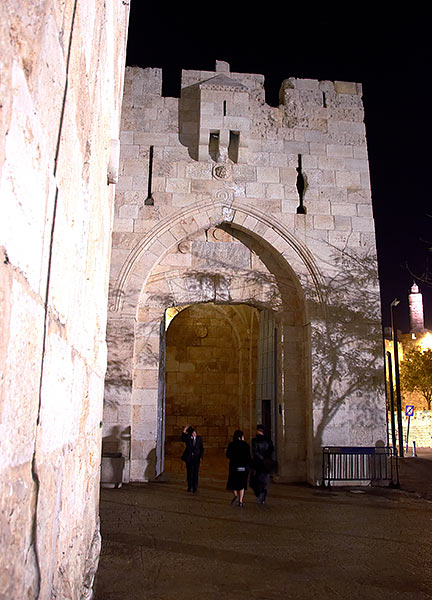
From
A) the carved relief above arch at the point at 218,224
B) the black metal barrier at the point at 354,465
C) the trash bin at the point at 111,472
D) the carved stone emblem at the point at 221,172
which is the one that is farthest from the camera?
the carved stone emblem at the point at 221,172

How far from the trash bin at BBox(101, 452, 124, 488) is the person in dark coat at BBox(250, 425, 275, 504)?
7.16 ft

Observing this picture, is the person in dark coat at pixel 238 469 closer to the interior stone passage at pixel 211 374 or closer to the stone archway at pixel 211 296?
the stone archway at pixel 211 296

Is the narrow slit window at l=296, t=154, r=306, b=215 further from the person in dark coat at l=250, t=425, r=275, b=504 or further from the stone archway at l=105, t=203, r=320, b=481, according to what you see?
the person in dark coat at l=250, t=425, r=275, b=504

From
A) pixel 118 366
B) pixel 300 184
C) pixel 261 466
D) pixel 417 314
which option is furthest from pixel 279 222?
pixel 417 314

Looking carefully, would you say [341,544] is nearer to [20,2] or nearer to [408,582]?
[408,582]

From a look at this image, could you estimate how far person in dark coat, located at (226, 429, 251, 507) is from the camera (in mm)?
7008

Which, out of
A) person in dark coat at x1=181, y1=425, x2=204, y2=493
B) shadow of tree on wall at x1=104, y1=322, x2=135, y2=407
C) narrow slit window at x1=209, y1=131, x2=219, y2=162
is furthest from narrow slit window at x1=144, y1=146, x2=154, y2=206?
person in dark coat at x1=181, y1=425, x2=204, y2=493

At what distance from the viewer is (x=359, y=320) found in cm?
930

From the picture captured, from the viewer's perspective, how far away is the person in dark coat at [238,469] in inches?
276

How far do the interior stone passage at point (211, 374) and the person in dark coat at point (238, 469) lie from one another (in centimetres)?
730

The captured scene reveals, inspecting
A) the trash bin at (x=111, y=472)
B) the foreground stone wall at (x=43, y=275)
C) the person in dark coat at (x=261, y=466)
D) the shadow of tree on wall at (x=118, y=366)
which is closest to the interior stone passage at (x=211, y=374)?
the shadow of tree on wall at (x=118, y=366)

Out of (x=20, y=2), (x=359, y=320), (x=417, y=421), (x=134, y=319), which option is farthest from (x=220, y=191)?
(x=417, y=421)

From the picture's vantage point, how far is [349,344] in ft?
30.1

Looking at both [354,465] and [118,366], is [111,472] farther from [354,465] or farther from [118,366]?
[354,465]
